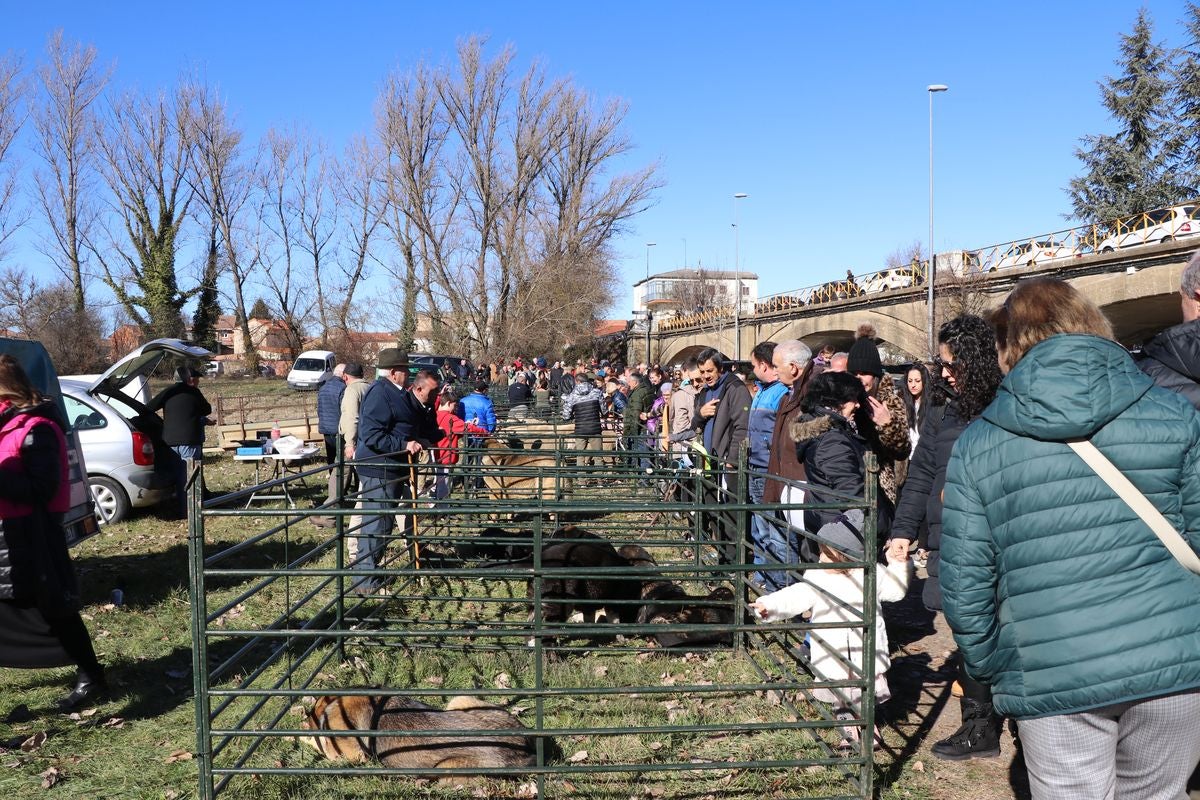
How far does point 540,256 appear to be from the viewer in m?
40.5

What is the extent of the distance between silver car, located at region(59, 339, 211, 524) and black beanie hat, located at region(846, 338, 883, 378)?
753cm

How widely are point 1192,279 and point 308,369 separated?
40152 mm

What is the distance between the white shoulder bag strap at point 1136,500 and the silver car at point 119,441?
9.79 m

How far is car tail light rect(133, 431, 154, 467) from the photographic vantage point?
405 inches

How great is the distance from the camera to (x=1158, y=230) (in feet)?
82.6

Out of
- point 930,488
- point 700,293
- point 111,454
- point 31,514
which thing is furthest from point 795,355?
point 700,293

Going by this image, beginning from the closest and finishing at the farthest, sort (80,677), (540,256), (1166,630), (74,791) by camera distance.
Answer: (1166,630) < (74,791) < (80,677) < (540,256)

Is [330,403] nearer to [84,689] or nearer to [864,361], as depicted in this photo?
[84,689]

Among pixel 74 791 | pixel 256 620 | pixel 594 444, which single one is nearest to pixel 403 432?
pixel 256 620

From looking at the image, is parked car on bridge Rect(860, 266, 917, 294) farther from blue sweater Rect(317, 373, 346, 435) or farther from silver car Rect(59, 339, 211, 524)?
silver car Rect(59, 339, 211, 524)

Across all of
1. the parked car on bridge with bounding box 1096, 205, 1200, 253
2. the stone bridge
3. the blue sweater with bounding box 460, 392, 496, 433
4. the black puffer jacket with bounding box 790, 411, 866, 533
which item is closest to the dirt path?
the black puffer jacket with bounding box 790, 411, 866, 533

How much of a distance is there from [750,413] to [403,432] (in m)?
2.92

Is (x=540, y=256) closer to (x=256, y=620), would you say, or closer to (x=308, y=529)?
(x=308, y=529)

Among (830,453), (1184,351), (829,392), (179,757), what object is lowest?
(179,757)
